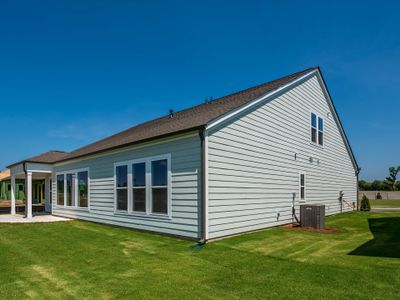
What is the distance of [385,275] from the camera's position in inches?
202

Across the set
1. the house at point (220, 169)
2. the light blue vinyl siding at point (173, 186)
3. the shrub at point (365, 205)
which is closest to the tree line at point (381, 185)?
the shrub at point (365, 205)

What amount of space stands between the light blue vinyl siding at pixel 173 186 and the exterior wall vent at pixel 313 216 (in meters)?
4.93

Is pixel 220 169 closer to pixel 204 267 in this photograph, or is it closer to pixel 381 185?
pixel 204 267

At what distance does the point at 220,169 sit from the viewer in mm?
8750

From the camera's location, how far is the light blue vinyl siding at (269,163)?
28.8 feet

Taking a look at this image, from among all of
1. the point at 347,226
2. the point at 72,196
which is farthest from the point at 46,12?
the point at 347,226

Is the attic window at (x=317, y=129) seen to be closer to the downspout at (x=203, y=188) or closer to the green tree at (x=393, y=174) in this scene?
the downspout at (x=203, y=188)

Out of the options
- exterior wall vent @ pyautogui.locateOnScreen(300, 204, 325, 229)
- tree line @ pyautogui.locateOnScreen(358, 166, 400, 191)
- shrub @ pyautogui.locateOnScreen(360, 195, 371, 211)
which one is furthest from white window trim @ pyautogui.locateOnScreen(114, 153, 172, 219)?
tree line @ pyautogui.locateOnScreen(358, 166, 400, 191)

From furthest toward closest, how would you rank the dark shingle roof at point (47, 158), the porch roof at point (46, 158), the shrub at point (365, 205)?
the shrub at point (365, 205), the dark shingle roof at point (47, 158), the porch roof at point (46, 158)

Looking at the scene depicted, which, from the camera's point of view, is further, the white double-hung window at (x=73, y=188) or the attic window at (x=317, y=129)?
the attic window at (x=317, y=129)

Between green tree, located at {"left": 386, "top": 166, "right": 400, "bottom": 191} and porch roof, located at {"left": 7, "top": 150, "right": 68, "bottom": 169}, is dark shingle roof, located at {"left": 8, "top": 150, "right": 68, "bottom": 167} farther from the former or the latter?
green tree, located at {"left": 386, "top": 166, "right": 400, "bottom": 191}

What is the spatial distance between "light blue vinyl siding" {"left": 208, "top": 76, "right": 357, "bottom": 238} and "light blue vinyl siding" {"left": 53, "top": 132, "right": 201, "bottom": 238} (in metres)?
Answer: 0.52

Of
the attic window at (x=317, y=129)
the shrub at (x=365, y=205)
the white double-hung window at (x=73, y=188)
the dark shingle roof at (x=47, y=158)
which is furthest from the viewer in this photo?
the shrub at (x=365, y=205)

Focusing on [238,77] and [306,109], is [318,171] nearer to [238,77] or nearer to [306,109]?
[306,109]
